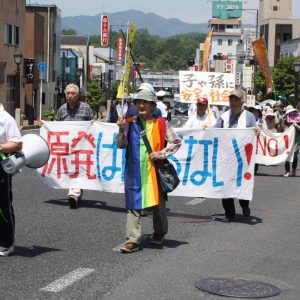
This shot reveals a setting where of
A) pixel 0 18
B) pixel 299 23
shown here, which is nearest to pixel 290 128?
pixel 0 18

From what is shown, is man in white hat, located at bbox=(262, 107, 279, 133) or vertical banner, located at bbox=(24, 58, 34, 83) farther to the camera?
vertical banner, located at bbox=(24, 58, 34, 83)

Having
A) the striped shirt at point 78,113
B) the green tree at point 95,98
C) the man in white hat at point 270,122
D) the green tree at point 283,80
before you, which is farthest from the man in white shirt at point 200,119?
the green tree at point 95,98

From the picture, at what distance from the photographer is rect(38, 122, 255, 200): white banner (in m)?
10.6

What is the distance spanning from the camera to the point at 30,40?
205 feet

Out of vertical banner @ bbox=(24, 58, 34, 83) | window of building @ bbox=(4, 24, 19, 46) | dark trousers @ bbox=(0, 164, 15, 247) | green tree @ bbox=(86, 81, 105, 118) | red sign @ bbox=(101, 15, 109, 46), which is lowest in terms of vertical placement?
green tree @ bbox=(86, 81, 105, 118)

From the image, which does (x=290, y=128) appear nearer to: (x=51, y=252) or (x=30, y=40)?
(x=51, y=252)

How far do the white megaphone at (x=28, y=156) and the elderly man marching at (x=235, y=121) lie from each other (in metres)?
3.39

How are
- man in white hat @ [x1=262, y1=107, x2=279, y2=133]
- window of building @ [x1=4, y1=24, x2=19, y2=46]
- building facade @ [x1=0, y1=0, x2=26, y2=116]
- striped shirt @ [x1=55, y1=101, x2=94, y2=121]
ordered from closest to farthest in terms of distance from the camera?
striped shirt @ [x1=55, y1=101, x2=94, y2=121]
man in white hat @ [x1=262, y1=107, x2=279, y2=133]
building facade @ [x1=0, y1=0, x2=26, y2=116]
window of building @ [x1=4, y1=24, x2=19, y2=46]

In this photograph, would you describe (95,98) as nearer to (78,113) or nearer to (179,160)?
(78,113)

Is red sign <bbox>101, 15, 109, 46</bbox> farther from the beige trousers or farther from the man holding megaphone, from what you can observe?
the man holding megaphone

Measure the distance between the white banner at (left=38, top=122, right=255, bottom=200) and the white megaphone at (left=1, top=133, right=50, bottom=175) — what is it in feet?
11.5

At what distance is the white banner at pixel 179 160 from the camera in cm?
1059

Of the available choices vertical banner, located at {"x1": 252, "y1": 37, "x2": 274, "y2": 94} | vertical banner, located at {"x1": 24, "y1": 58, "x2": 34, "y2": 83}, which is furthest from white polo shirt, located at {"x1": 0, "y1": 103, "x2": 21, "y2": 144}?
vertical banner, located at {"x1": 24, "y1": 58, "x2": 34, "y2": 83}

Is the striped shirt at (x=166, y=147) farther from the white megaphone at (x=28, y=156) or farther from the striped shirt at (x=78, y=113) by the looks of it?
the striped shirt at (x=78, y=113)
